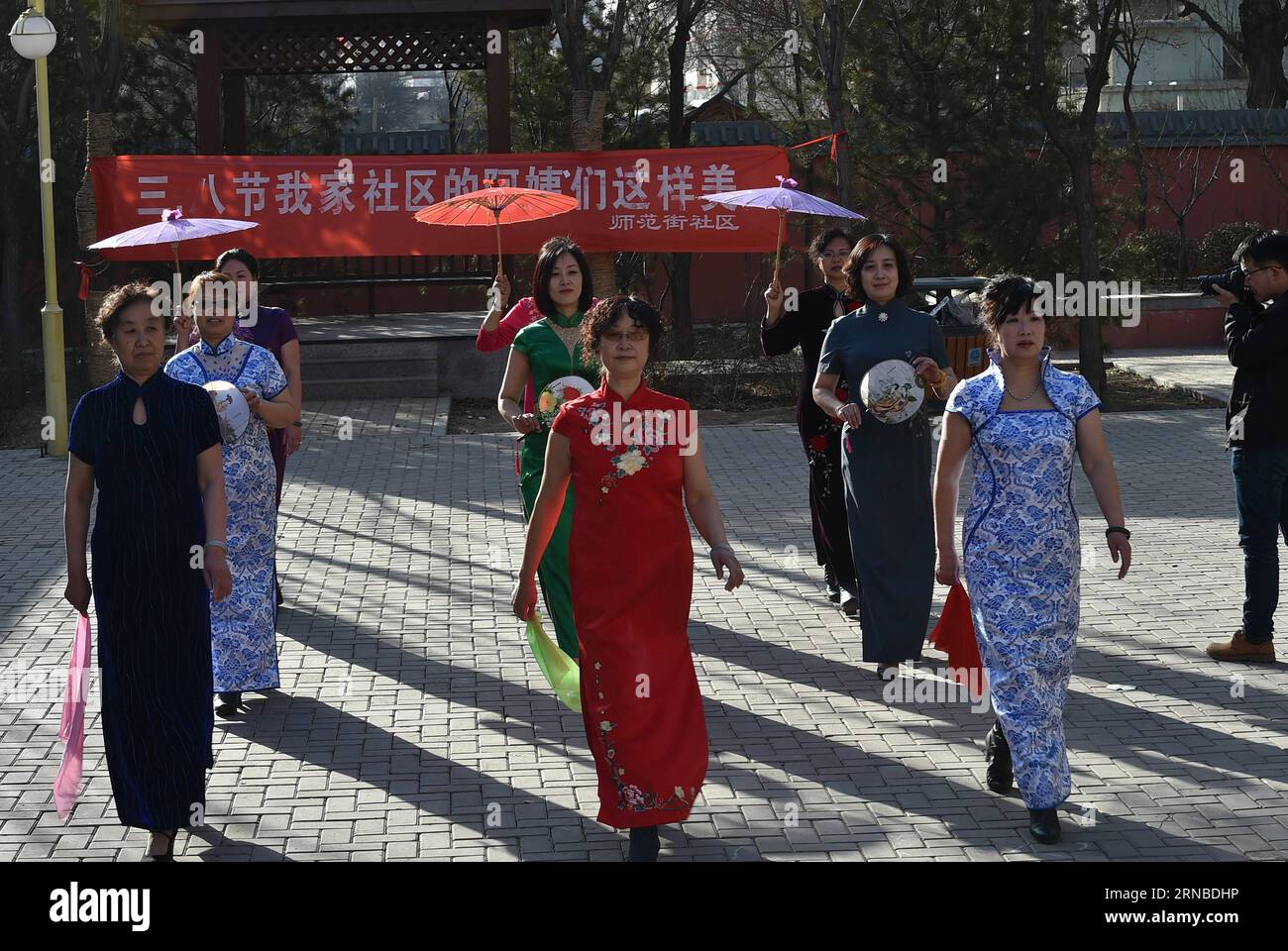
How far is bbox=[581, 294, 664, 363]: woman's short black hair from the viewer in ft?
16.7

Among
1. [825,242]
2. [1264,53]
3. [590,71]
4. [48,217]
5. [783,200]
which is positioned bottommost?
[825,242]

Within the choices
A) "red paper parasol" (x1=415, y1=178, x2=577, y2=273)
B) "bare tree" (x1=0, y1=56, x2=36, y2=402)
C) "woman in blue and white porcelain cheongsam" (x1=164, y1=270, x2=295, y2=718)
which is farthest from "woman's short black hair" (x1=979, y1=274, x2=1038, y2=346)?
"bare tree" (x1=0, y1=56, x2=36, y2=402)

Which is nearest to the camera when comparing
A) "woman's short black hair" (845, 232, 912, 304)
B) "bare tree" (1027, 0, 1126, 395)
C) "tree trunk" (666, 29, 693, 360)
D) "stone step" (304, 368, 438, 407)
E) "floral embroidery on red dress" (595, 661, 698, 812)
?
"floral embroidery on red dress" (595, 661, 698, 812)

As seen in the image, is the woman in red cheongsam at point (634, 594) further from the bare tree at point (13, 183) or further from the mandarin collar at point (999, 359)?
the bare tree at point (13, 183)

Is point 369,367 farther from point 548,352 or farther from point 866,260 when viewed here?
point 866,260

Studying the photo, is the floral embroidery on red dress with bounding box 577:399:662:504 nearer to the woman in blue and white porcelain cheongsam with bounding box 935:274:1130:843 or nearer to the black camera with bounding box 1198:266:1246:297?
the woman in blue and white porcelain cheongsam with bounding box 935:274:1130:843

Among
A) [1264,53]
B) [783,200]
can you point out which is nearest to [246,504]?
[783,200]

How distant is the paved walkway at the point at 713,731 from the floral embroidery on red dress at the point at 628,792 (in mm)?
→ 229

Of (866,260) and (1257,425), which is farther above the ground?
(866,260)

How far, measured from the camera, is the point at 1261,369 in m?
7.07

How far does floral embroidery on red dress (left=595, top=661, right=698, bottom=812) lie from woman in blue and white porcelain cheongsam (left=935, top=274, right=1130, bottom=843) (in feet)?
3.60

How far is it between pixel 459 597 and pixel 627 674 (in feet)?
13.2

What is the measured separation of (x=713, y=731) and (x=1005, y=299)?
215 centimetres

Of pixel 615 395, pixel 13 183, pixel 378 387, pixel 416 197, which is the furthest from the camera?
pixel 13 183
